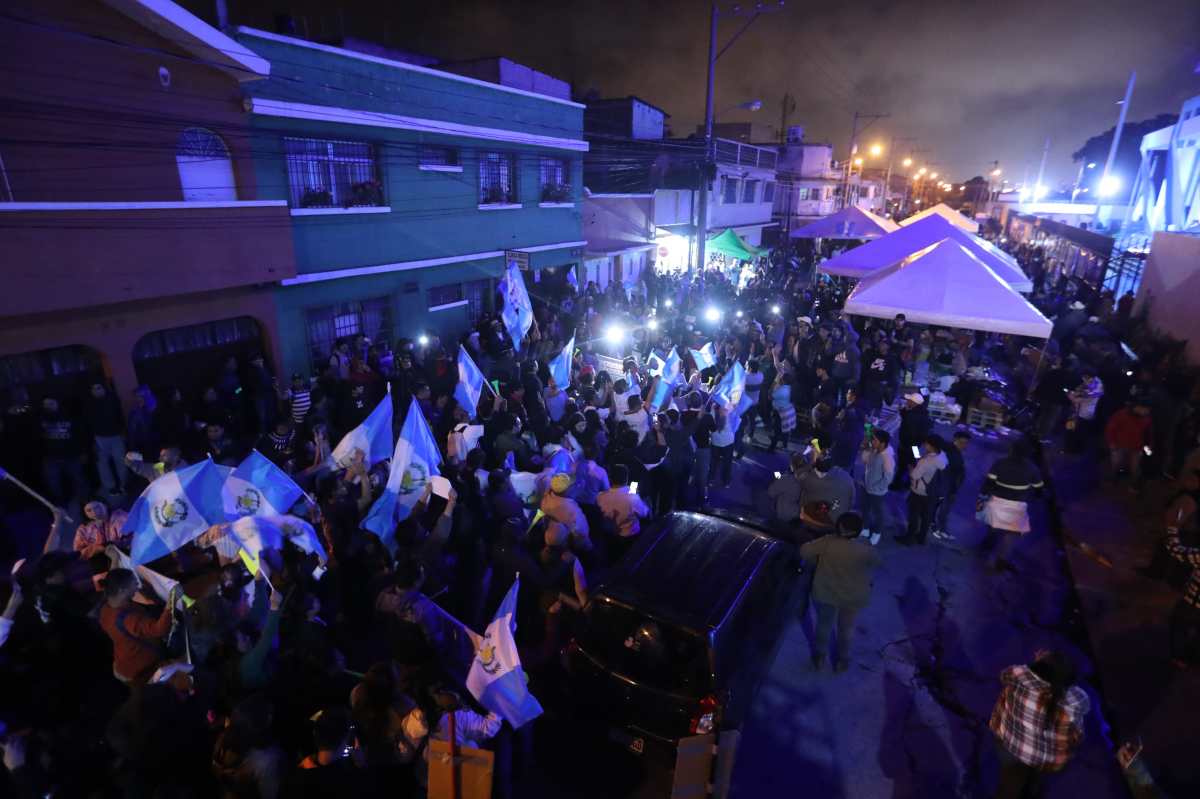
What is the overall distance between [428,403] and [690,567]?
5554mm

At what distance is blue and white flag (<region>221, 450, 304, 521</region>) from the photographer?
20.3 ft

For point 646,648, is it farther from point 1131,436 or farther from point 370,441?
point 1131,436

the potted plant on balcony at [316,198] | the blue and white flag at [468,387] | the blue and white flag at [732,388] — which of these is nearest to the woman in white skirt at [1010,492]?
the blue and white flag at [732,388]

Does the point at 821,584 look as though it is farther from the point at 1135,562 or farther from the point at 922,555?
the point at 1135,562

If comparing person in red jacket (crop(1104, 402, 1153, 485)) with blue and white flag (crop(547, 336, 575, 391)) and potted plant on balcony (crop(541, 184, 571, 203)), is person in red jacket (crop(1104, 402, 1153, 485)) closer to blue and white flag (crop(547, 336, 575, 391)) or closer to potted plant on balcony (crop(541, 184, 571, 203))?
blue and white flag (crop(547, 336, 575, 391))

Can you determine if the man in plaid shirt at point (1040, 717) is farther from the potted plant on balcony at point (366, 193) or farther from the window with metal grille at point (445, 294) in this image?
the window with metal grille at point (445, 294)

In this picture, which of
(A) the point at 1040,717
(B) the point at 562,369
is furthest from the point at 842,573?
(B) the point at 562,369

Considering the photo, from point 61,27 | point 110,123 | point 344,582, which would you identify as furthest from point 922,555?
point 61,27

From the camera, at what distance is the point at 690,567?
5.45 metres

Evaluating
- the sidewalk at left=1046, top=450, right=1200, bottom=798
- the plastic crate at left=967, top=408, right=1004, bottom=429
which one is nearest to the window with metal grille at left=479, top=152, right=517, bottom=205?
the plastic crate at left=967, top=408, right=1004, bottom=429

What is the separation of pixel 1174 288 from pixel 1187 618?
14276 millimetres

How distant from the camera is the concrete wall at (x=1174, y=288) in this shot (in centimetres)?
1465

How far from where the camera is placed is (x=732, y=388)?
10375mm

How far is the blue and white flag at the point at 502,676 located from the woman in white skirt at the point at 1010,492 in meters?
6.05
